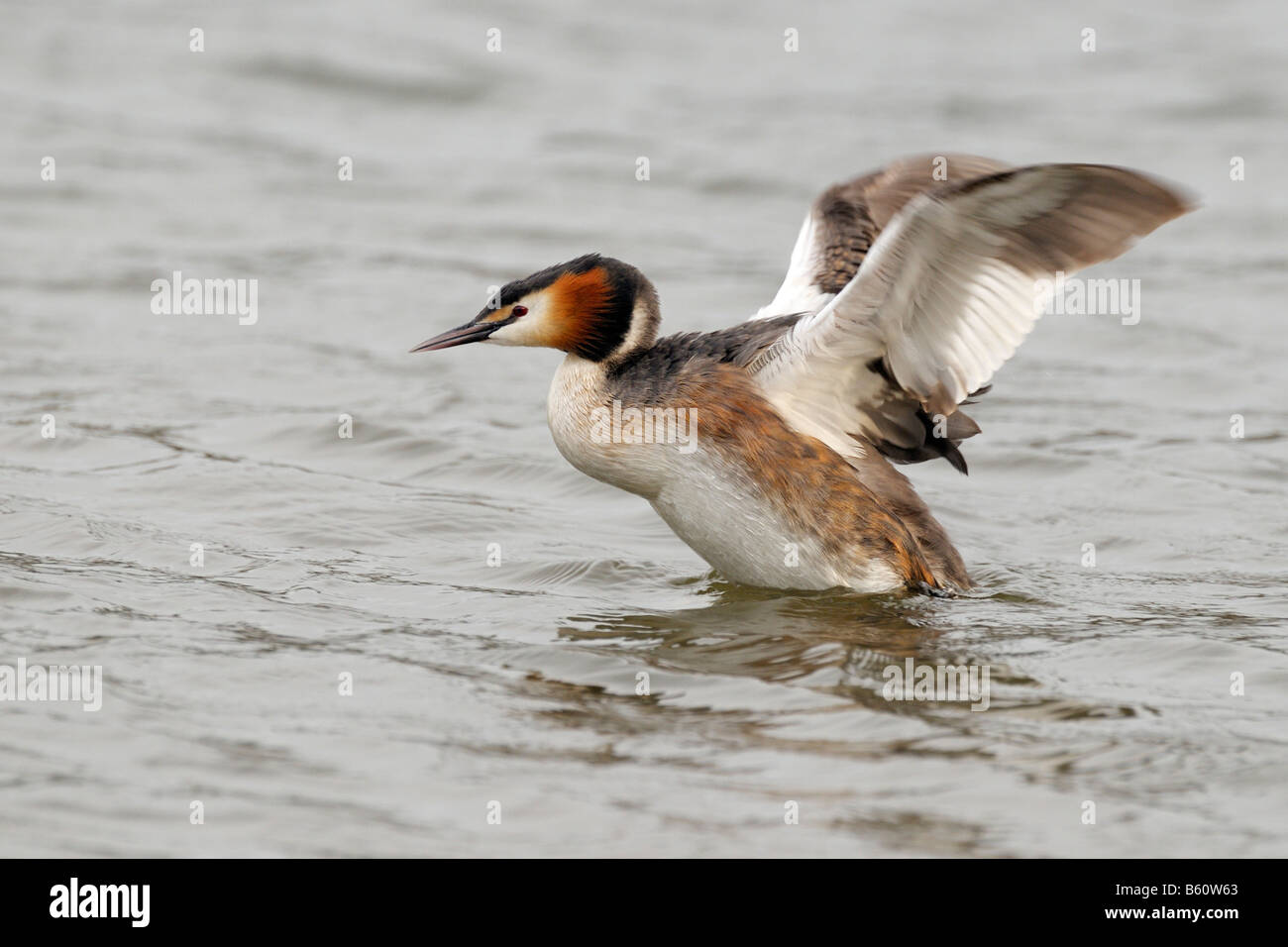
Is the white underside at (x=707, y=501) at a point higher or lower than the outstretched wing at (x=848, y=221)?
lower

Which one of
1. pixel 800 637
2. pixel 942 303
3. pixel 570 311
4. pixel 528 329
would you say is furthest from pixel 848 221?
pixel 800 637

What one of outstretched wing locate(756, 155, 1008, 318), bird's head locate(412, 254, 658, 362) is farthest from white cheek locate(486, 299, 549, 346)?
outstretched wing locate(756, 155, 1008, 318)

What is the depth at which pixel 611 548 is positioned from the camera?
940cm

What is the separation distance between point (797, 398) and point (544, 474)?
2920 mm

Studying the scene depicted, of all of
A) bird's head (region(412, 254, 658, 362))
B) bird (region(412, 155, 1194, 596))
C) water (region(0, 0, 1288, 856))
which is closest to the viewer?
water (region(0, 0, 1288, 856))

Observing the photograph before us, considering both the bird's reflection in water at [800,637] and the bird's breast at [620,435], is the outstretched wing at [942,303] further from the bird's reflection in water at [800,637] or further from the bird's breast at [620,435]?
the bird's reflection in water at [800,637]

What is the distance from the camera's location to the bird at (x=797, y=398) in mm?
7703

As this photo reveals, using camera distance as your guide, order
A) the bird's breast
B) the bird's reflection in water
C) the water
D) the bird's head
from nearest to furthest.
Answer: the water
the bird's reflection in water
the bird's breast
the bird's head

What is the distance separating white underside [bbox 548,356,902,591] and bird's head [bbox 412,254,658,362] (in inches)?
6.1

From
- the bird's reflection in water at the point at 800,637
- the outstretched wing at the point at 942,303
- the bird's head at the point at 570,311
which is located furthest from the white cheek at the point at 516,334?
the bird's reflection in water at the point at 800,637

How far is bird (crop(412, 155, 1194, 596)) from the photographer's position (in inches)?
303

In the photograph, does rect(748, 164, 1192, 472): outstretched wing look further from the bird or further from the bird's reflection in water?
the bird's reflection in water

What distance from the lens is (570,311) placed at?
823 cm

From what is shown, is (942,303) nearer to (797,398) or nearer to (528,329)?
(797,398)
